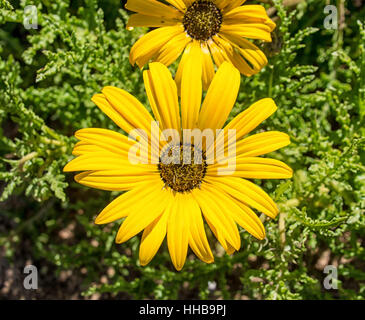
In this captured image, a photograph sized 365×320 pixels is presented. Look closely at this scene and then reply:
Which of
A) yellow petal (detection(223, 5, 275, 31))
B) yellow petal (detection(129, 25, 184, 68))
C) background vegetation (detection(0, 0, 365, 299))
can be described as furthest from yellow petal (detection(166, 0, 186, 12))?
background vegetation (detection(0, 0, 365, 299))

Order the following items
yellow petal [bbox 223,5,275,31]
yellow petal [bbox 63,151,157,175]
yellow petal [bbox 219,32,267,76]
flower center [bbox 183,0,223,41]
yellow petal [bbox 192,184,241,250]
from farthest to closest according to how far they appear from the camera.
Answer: flower center [bbox 183,0,223,41] < yellow petal [bbox 219,32,267,76] < yellow petal [bbox 223,5,275,31] < yellow petal [bbox 192,184,241,250] < yellow petal [bbox 63,151,157,175]

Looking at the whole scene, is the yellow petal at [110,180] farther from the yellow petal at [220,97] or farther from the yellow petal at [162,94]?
the yellow petal at [220,97]

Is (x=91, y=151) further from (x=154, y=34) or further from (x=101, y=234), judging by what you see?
(x=101, y=234)

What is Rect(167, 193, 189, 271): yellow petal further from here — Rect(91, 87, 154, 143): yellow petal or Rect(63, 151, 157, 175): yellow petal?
Rect(91, 87, 154, 143): yellow petal

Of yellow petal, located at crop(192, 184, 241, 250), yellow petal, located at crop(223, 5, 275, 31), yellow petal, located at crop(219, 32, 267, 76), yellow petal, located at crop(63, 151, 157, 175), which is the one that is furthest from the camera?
yellow petal, located at crop(219, 32, 267, 76)

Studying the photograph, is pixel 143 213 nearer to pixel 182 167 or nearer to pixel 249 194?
pixel 182 167
